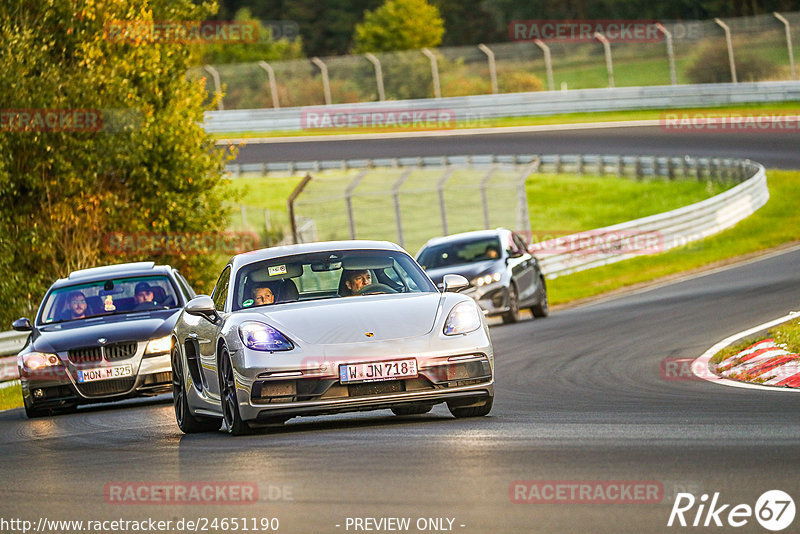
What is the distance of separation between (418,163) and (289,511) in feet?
127

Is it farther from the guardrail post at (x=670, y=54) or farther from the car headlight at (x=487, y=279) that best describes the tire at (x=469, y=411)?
the guardrail post at (x=670, y=54)

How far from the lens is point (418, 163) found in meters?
45.2

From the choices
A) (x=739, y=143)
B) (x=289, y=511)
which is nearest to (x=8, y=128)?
(x=289, y=511)

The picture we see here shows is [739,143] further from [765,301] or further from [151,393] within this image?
[151,393]

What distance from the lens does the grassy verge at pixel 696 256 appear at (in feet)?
94.0

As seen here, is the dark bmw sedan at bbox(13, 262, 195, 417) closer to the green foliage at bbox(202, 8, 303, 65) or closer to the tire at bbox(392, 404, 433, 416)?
the tire at bbox(392, 404, 433, 416)

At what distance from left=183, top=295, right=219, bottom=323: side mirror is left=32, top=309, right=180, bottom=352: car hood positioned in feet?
13.8

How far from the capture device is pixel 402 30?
85312 mm

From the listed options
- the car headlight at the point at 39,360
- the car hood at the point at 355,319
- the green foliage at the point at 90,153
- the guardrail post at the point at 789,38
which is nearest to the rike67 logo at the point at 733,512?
the car hood at the point at 355,319

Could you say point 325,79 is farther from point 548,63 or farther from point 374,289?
point 374,289

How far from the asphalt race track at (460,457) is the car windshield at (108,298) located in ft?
5.55

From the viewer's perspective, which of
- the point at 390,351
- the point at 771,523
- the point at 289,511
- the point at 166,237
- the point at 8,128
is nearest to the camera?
the point at 771,523

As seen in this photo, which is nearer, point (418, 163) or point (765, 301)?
point (765, 301)

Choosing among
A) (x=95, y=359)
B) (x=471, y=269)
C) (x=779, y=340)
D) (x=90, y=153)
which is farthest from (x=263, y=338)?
(x=90, y=153)
